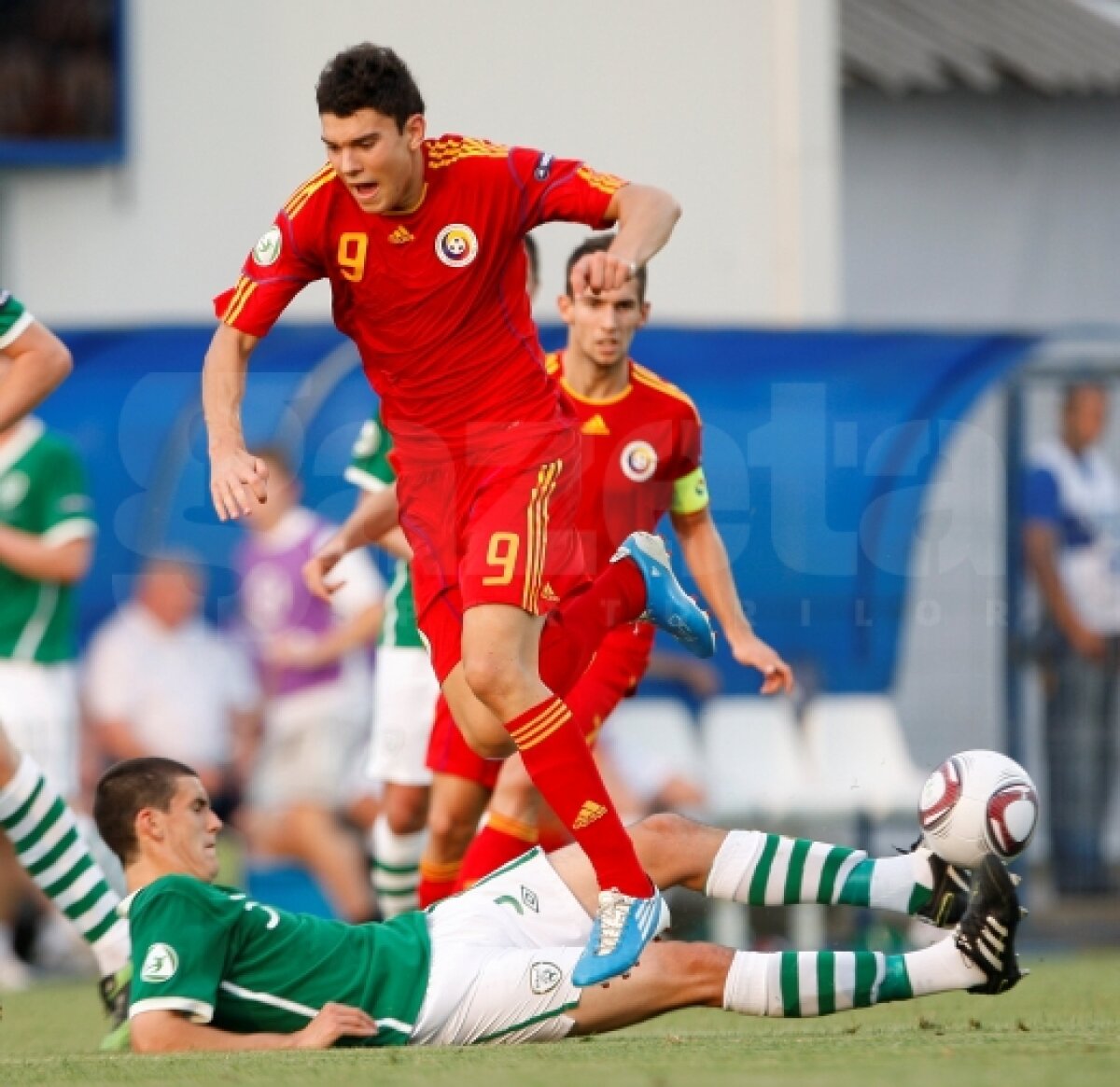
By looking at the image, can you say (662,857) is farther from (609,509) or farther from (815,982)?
(609,509)

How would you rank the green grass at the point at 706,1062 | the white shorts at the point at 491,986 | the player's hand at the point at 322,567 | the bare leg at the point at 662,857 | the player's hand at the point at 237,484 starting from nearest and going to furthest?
the green grass at the point at 706,1062
the player's hand at the point at 237,484
the white shorts at the point at 491,986
the bare leg at the point at 662,857
the player's hand at the point at 322,567

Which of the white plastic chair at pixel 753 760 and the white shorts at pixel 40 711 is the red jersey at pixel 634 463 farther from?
the white shorts at pixel 40 711

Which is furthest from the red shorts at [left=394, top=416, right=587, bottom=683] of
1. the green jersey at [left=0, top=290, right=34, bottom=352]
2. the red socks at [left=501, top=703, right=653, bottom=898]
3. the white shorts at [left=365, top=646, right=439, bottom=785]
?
the white shorts at [left=365, top=646, right=439, bottom=785]

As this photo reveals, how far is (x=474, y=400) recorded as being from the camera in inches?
253

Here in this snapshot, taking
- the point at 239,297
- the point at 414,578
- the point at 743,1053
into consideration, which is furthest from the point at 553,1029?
the point at 239,297

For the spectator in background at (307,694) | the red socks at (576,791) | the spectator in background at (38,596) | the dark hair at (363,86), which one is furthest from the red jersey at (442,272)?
the spectator in background at (307,694)

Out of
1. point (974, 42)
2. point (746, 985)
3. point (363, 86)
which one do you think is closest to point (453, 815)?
point (746, 985)

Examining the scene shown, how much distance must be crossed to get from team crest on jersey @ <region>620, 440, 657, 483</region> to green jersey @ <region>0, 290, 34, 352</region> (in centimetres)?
177

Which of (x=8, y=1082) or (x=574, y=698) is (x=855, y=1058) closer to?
Result: (x=8, y=1082)

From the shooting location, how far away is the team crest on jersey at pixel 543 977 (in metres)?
6.07

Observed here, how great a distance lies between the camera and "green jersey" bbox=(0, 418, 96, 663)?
9.55m

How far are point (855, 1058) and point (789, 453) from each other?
5496mm

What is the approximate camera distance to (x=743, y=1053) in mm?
5469

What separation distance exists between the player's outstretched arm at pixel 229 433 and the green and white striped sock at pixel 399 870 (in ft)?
8.22
